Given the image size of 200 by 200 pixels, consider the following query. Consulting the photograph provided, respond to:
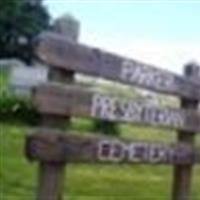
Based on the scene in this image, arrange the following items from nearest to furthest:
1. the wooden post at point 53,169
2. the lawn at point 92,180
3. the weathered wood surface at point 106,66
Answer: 1. the weathered wood surface at point 106,66
2. the wooden post at point 53,169
3. the lawn at point 92,180

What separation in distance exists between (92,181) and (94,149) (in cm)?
613

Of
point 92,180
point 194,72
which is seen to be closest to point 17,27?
point 92,180

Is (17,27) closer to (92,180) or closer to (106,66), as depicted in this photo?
(92,180)

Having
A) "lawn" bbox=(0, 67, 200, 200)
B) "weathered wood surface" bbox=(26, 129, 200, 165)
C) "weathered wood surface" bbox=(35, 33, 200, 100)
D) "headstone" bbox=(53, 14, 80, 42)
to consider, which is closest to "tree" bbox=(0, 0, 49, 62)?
"lawn" bbox=(0, 67, 200, 200)

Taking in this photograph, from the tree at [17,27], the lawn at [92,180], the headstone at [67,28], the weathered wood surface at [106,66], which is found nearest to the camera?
the weathered wood surface at [106,66]

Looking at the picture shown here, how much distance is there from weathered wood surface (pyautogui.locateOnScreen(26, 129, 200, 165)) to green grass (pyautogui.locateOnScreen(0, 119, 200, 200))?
3.13 m

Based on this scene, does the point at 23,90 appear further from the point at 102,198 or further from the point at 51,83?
the point at 51,83

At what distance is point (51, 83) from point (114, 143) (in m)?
0.78

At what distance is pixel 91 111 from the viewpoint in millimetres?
5535

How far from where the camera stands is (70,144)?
5.50 metres

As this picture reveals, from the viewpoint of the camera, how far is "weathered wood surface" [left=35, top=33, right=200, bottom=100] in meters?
5.25

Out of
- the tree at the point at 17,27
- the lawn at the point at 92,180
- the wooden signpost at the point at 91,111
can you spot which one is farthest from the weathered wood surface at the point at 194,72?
the tree at the point at 17,27

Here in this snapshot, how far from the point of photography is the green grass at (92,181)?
998cm

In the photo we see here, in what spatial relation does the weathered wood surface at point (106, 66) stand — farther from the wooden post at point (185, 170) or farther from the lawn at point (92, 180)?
the lawn at point (92, 180)
